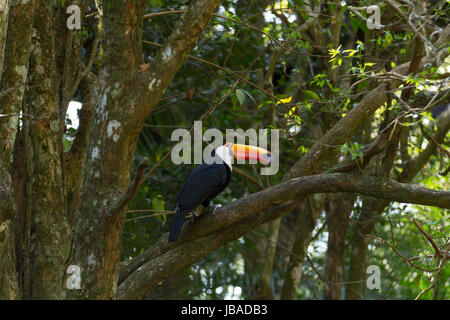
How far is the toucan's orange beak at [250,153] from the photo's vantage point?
6.57m

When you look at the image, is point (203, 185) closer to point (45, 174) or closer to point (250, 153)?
point (250, 153)

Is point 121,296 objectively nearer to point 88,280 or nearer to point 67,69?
point 88,280

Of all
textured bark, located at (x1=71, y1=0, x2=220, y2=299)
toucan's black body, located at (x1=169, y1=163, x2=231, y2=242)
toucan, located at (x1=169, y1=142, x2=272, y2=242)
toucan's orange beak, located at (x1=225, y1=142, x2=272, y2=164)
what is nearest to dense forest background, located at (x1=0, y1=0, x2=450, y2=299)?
textured bark, located at (x1=71, y1=0, x2=220, y2=299)

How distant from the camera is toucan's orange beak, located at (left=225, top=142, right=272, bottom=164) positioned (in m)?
6.57

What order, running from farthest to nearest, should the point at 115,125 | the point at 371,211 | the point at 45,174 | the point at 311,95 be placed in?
the point at 371,211 → the point at 311,95 → the point at 45,174 → the point at 115,125

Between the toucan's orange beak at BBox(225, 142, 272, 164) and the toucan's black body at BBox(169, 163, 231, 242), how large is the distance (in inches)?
27.6

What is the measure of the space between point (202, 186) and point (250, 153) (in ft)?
4.01

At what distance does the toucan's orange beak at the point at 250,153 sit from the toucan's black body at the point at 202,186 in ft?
2.30

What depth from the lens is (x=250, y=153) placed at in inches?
262

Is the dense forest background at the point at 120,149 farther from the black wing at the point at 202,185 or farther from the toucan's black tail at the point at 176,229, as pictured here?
the black wing at the point at 202,185

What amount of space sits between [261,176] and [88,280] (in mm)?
4520

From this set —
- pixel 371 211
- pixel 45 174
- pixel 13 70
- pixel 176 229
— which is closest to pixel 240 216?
pixel 176 229
